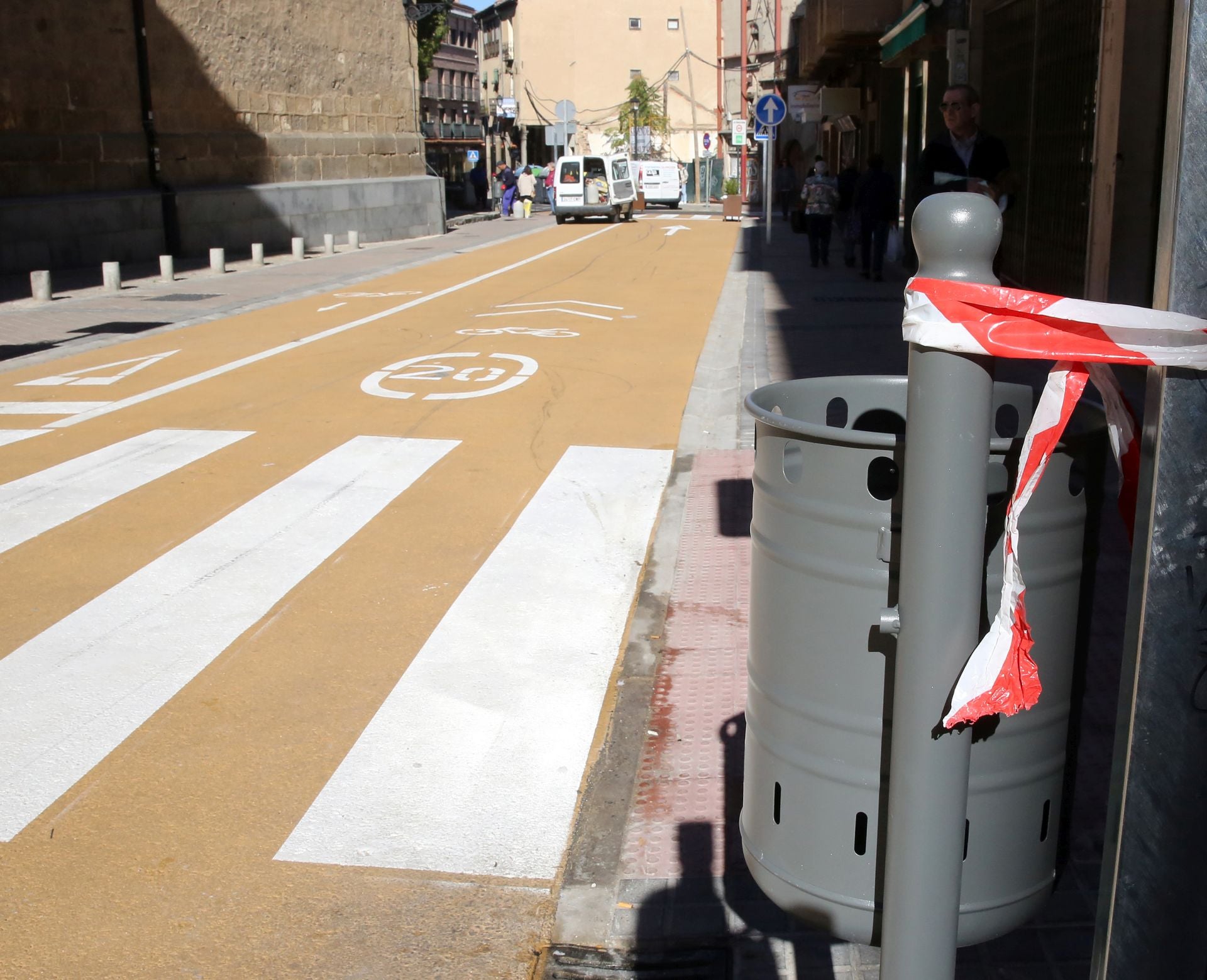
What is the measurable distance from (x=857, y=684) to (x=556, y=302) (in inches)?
579

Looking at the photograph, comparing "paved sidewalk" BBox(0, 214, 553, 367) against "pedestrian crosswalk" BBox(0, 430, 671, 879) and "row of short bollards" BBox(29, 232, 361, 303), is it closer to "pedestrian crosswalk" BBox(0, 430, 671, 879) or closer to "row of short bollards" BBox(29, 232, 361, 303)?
"row of short bollards" BBox(29, 232, 361, 303)

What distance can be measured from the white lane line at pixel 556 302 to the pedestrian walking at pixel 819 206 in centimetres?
545

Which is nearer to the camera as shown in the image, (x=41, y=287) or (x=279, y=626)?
(x=279, y=626)

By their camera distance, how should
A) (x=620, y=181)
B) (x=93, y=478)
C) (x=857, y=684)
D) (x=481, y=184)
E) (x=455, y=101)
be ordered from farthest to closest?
(x=455, y=101) → (x=481, y=184) → (x=620, y=181) → (x=93, y=478) → (x=857, y=684)

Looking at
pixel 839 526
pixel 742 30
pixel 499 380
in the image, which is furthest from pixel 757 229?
pixel 839 526

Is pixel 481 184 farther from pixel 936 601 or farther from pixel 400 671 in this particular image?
pixel 936 601

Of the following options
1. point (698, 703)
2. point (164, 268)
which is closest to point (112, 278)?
point (164, 268)

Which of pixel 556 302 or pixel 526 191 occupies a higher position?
pixel 526 191

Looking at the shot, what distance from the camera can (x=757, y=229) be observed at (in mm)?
32844

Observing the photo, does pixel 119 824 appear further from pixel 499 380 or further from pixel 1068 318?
pixel 499 380

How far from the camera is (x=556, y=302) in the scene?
1659 cm

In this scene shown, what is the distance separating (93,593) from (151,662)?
96 centimetres

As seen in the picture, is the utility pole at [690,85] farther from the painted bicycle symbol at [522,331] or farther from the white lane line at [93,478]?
the white lane line at [93,478]

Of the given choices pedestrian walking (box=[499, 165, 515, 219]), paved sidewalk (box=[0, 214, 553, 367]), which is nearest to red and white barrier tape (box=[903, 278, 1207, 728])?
paved sidewalk (box=[0, 214, 553, 367])
